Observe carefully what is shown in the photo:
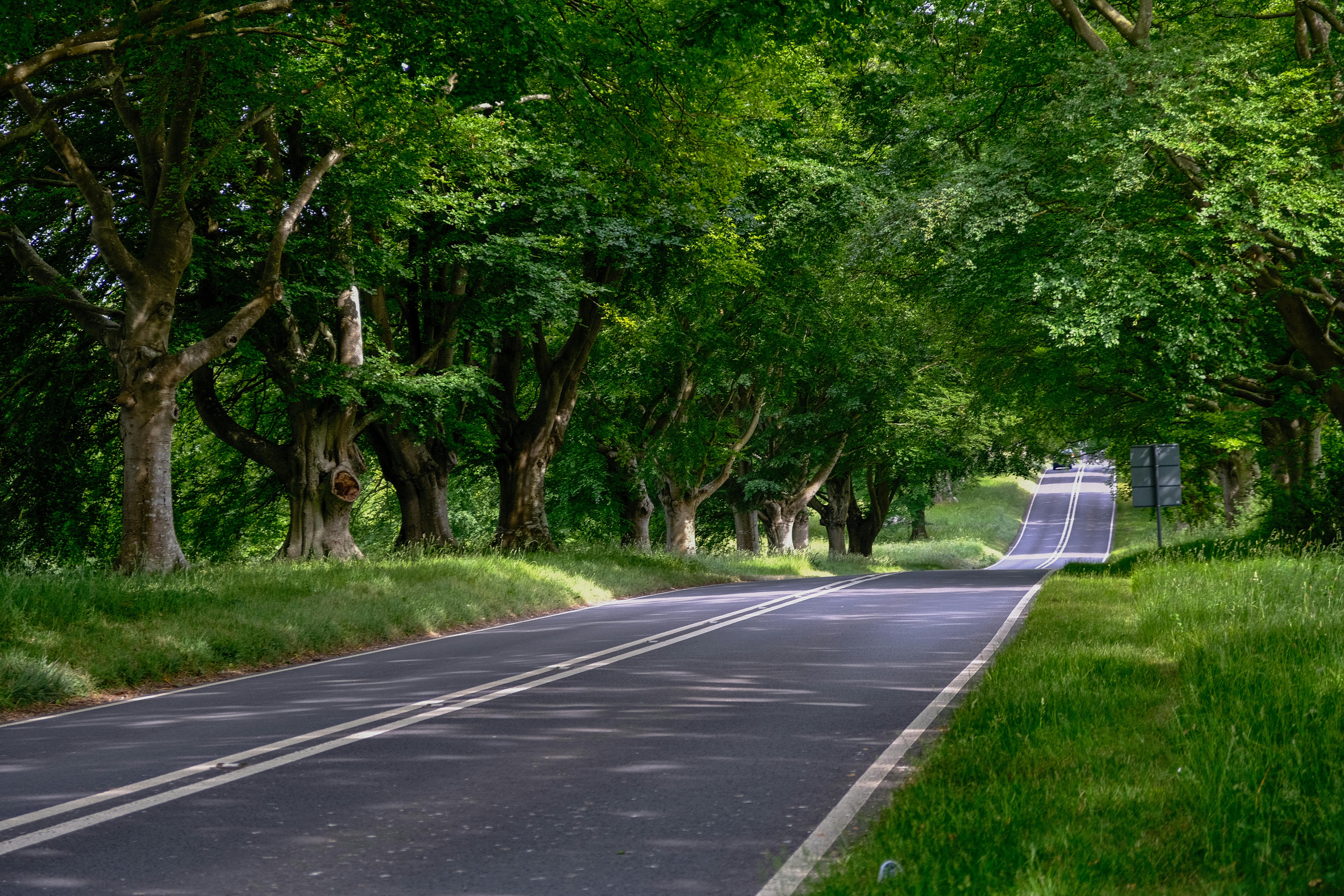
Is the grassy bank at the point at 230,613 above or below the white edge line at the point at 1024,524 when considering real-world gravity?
above

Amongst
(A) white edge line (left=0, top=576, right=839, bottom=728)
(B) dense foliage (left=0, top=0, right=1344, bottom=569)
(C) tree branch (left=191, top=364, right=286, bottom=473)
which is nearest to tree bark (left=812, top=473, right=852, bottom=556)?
(B) dense foliage (left=0, top=0, right=1344, bottom=569)

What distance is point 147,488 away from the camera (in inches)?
588

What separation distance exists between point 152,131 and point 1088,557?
59082 millimetres

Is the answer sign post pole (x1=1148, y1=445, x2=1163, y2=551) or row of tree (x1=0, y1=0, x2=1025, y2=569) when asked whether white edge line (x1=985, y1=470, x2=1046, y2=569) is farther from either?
row of tree (x1=0, y1=0, x2=1025, y2=569)

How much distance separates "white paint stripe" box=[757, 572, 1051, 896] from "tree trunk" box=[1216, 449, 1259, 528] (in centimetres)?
3200

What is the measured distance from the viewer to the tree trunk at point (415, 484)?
24.2 metres

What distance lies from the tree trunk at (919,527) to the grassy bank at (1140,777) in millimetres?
56780

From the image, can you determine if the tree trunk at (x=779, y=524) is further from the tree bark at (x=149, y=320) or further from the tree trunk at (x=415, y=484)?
the tree bark at (x=149, y=320)

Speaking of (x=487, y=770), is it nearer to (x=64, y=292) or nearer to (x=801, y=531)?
(x=64, y=292)

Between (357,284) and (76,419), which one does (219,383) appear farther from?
(357,284)

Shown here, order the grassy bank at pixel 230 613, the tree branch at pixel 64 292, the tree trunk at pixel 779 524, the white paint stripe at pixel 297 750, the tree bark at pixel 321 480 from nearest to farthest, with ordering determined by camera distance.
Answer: the white paint stripe at pixel 297 750, the grassy bank at pixel 230 613, the tree branch at pixel 64 292, the tree bark at pixel 321 480, the tree trunk at pixel 779 524

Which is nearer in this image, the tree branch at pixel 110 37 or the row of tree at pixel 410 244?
the tree branch at pixel 110 37

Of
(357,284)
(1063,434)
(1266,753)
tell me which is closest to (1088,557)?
(1063,434)

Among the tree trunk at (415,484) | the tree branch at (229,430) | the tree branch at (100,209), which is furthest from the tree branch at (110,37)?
the tree trunk at (415,484)
